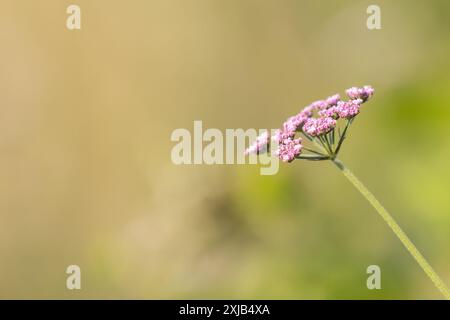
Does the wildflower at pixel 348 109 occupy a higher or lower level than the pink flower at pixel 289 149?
higher

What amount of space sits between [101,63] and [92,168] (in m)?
0.99

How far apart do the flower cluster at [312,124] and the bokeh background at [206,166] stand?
210 cm

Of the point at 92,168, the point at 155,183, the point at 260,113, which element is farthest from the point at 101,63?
the point at 155,183

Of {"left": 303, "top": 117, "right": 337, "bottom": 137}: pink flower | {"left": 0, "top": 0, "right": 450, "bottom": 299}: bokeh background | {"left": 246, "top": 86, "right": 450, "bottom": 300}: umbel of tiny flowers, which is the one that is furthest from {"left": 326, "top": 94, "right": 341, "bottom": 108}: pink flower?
{"left": 0, "top": 0, "right": 450, "bottom": 299}: bokeh background

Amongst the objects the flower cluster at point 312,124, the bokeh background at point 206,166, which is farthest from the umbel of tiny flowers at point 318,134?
the bokeh background at point 206,166

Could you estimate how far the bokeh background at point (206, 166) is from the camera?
4461 millimetres

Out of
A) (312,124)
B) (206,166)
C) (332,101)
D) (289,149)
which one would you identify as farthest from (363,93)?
(206,166)

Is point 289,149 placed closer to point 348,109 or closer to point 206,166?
point 348,109

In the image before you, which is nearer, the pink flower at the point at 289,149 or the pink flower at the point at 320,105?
the pink flower at the point at 289,149

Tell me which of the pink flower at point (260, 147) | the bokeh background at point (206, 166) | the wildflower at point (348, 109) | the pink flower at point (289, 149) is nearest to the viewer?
the pink flower at point (289, 149)

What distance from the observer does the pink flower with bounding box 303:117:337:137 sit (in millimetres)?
1968

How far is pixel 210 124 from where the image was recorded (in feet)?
21.0

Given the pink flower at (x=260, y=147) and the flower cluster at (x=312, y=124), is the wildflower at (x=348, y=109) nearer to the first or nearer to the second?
the flower cluster at (x=312, y=124)

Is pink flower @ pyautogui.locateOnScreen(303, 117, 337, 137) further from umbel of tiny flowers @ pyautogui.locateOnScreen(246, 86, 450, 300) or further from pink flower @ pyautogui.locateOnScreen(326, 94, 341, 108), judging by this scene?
pink flower @ pyautogui.locateOnScreen(326, 94, 341, 108)
